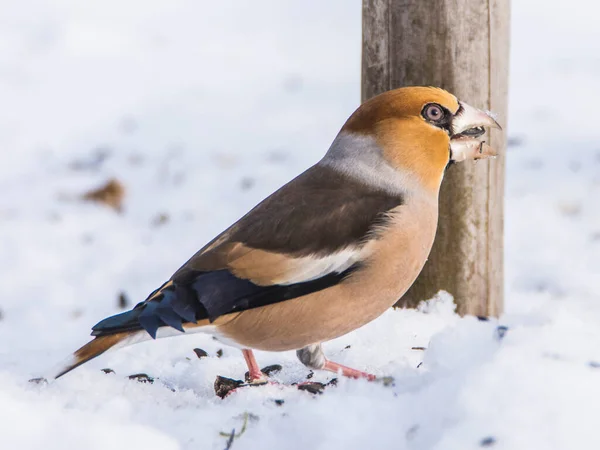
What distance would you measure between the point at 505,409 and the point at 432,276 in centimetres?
179

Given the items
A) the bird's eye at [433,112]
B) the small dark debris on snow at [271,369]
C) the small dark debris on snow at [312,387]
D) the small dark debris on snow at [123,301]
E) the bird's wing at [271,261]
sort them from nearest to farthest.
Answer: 1. the bird's wing at [271,261]
2. the small dark debris on snow at [312,387]
3. the bird's eye at [433,112]
4. the small dark debris on snow at [271,369]
5. the small dark debris on snow at [123,301]

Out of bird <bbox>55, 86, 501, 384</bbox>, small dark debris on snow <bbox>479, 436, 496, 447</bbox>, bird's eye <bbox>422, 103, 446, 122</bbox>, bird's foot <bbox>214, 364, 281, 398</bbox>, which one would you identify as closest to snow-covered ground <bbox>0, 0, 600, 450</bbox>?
small dark debris on snow <bbox>479, 436, 496, 447</bbox>

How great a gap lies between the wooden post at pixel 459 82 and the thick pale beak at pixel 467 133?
387 millimetres

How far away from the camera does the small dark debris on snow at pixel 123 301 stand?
17.6 ft

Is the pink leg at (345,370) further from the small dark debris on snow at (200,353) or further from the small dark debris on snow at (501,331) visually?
the small dark debris on snow at (200,353)

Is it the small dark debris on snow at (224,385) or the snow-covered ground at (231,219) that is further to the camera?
the small dark debris on snow at (224,385)

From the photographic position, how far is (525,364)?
2.82 m

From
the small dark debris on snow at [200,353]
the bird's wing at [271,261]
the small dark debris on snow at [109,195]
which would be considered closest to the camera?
the bird's wing at [271,261]

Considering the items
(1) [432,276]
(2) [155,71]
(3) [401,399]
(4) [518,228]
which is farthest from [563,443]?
(2) [155,71]

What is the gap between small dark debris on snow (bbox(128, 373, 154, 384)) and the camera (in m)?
3.79

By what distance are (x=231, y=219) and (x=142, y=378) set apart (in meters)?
2.62

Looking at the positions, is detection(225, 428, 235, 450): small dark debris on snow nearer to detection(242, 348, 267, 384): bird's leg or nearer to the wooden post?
detection(242, 348, 267, 384): bird's leg

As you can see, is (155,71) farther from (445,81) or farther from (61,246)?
(445,81)

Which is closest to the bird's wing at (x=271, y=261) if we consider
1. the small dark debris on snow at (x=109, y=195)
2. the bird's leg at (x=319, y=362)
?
the bird's leg at (x=319, y=362)
